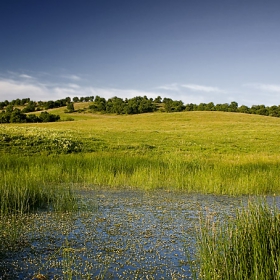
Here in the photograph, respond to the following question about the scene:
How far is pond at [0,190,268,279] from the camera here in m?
5.48

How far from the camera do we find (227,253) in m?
4.71

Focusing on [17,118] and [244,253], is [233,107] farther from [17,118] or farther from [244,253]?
[244,253]

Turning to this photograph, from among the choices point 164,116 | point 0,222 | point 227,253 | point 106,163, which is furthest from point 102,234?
point 164,116

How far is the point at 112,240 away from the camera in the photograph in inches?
267

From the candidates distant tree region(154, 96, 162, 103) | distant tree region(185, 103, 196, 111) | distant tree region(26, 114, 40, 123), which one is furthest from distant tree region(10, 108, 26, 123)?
distant tree region(154, 96, 162, 103)

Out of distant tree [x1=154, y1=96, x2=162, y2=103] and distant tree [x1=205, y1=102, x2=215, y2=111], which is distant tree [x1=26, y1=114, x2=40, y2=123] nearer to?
distant tree [x1=205, y1=102, x2=215, y2=111]

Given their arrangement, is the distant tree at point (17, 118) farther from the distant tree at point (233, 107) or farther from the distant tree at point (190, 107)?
the distant tree at point (233, 107)

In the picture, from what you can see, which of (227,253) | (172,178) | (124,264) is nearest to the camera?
(227,253)

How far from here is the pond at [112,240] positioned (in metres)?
5.48

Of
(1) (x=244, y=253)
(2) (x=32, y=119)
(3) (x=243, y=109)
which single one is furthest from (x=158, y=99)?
(1) (x=244, y=253)

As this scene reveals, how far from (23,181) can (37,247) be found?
4624 millimetres

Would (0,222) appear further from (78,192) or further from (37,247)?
(78,192)

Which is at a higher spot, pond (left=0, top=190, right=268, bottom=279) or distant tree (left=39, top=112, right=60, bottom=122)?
distant tree (left=39, top=112, right=60, bottom=122)

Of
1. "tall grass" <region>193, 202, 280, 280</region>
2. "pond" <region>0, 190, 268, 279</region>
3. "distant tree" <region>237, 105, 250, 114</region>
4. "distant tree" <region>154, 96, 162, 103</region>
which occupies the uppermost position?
"distant tree" <region>154, 96, 162, 103</region>
